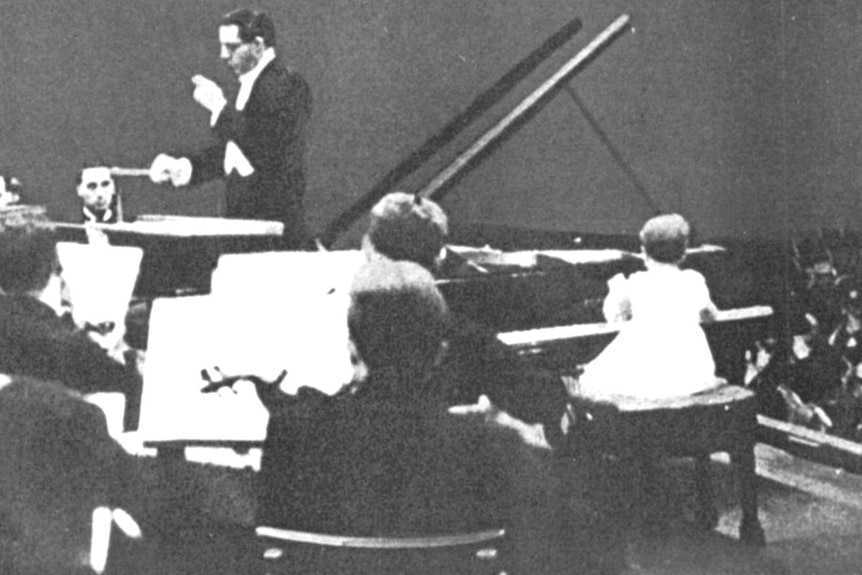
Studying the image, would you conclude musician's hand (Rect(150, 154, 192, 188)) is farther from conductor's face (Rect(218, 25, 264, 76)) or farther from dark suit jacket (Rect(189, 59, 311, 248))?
conductor's face (Rect(218, 25, 264, 76))

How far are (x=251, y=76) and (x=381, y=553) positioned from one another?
2.47 metres

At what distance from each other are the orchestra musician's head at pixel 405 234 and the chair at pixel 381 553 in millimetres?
597

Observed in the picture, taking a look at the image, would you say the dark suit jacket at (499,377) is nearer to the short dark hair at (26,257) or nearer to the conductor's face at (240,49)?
the short dark hair at (26,257)

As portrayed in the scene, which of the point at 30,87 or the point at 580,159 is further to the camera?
the point at 580,159

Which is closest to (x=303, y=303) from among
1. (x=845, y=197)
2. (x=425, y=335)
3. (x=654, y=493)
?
(x=425, y=335)

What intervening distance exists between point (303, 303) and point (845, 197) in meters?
4.26

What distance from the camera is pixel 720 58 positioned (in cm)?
561

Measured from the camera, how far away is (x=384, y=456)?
1.99 m

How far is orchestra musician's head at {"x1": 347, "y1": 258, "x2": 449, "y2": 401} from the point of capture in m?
2.15

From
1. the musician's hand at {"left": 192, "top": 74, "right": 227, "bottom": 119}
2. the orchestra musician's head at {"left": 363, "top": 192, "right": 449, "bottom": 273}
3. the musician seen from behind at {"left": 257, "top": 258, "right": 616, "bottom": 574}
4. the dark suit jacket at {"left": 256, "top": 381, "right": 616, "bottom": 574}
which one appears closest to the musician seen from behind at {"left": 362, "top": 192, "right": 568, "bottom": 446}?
the orchestra musician's head at {"left": 363, "top": 192, "right": 449, "bottom": 273}

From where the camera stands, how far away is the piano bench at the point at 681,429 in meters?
3.21

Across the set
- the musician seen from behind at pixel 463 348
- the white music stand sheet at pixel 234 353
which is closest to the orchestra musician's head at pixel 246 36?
the musician seen from behind at pixel 463 348

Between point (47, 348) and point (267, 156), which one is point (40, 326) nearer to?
point (47, 348)

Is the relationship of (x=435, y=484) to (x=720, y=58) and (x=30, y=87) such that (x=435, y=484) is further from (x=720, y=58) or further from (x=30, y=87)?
(x=720, y=58)
